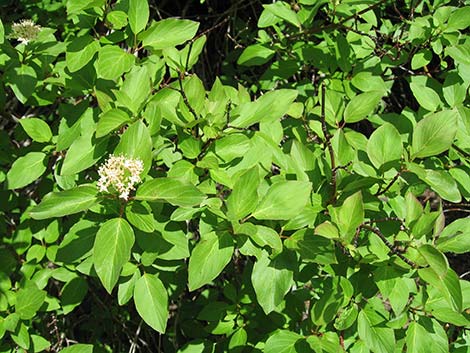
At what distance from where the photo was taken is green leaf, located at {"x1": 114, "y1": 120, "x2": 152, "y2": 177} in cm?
108

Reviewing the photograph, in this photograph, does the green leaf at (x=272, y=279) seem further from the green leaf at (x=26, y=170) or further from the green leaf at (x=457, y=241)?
the green leaf at (x=26, y=170)

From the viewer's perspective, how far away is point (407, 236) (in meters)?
1.19

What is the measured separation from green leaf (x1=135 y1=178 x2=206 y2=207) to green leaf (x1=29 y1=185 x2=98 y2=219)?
0.32 ft

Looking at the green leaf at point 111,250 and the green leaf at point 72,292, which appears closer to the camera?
the green leaf at point 111,250

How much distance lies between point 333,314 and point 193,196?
494mm

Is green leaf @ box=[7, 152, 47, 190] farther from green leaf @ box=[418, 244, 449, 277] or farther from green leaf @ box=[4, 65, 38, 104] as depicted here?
green leaf @ box=[418, 244, 449, 277]

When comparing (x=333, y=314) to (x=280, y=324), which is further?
(x=280, y=324)

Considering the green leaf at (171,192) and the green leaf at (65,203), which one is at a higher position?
the green leaf at (65,203)

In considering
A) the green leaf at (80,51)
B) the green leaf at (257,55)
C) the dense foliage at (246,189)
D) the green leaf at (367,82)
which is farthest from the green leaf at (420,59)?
the green leaf at (80,51)

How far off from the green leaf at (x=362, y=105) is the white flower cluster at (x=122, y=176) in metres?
0.59

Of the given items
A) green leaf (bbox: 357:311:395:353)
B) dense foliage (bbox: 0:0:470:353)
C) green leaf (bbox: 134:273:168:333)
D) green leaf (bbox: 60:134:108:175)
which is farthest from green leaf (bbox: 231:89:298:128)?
green leaf (bbox: 357:311:395:353)

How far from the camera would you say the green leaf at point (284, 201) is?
1.08m

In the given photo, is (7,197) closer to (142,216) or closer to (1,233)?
(1,233)

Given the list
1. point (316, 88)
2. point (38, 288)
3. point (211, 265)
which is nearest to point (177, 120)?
point (211, 265)
